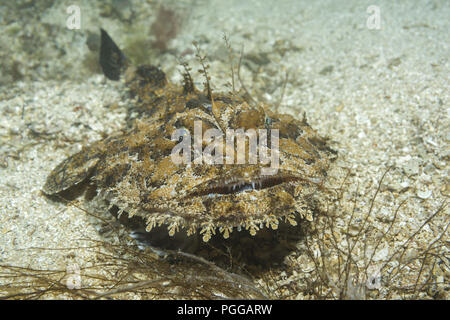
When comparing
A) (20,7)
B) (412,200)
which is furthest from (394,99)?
(20,7)

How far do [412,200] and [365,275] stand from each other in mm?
1209

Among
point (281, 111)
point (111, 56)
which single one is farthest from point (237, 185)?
point (111, 56)

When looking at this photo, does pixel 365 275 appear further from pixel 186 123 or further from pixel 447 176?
pixel 186 123

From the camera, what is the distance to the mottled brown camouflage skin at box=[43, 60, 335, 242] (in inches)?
100

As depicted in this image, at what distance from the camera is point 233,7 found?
9641 mm

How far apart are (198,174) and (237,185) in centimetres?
38
